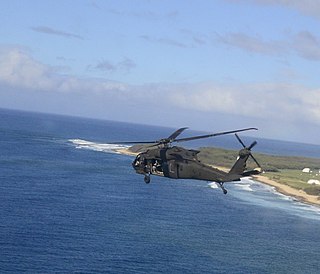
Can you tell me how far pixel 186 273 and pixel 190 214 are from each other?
1850 inches

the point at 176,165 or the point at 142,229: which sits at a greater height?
the point at 176,165

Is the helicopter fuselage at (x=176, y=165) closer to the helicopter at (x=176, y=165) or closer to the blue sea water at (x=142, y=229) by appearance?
the helicopter at (x=176, y=165)

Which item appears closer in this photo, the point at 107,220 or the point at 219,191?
the point at 107,220

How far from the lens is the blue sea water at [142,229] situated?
96875mm

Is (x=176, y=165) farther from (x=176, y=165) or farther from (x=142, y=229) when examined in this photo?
(x=142, y=229)

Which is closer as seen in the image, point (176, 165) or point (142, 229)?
point (176, 165)

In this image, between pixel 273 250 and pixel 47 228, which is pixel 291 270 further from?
pixel 47 228

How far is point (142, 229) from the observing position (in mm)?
118562

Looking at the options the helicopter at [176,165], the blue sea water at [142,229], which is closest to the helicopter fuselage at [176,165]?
the helicopter at [176,165]

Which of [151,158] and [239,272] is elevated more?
[151,158]

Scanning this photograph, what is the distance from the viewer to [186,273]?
93625mm

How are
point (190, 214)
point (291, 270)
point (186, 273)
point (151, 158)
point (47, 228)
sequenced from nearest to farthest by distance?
point (151, 158) < point (186, 273) < point (291, 270) < point (47, 228) < point (190, 214)

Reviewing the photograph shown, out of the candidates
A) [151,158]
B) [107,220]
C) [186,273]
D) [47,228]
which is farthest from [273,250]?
[151,158]

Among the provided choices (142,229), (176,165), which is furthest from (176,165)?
(142,229)
